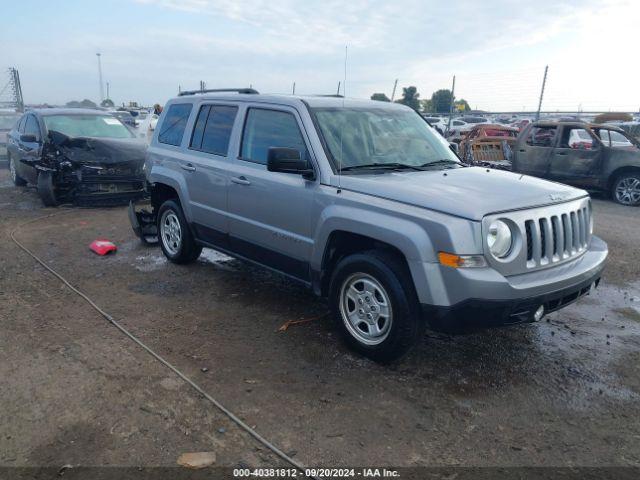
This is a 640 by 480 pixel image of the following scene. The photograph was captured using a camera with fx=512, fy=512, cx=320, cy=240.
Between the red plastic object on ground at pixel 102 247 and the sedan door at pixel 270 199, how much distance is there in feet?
8.10

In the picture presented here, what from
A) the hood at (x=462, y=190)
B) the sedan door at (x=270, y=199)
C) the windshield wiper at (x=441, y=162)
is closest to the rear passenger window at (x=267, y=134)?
the sedan door at (x=270, y=199)

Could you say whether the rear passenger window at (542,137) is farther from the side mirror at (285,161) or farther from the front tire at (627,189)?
the side mirror at (285,161)

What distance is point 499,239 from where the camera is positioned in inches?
→ 129

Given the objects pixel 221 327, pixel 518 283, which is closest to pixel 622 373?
pixel 518 283

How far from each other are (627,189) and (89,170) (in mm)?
10488

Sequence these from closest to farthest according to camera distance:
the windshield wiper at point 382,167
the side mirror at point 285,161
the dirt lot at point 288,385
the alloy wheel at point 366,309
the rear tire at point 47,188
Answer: the dirt lot at point 288,385 → the alloy wheel at point 366,309 → the side mirror at point 285,161 → the windshield wiper at point 382,167 → the rear tire at point 47,188

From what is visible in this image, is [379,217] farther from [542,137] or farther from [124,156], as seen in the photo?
[542,137]

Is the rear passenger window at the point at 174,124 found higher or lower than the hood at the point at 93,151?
higher

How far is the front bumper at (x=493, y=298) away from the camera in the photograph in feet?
10.3

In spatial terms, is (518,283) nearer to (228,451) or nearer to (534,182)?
(534,182)

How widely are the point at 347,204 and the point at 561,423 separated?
6.52 ft

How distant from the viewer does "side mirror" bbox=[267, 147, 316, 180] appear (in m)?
3.81

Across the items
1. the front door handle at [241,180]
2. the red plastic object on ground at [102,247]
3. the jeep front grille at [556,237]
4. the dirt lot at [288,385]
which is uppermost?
the front door handle at [241,180]

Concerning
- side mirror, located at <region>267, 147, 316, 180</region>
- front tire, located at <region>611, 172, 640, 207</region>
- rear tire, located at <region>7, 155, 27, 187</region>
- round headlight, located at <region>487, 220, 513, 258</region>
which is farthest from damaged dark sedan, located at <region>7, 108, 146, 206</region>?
front tire, located at <region>611, 172, 640, 207</region>
